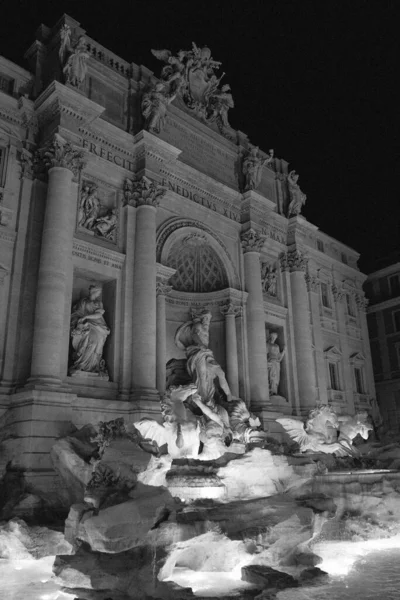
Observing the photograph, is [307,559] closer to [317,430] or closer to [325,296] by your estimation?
[317,430]

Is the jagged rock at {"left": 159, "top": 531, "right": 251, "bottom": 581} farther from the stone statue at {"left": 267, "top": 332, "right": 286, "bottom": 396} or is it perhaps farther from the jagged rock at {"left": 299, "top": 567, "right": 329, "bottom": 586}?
the stone statue at {"left": 267, "top": 332, "right": 286, "bottom": 396}

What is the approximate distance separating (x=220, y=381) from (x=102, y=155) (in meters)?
8.75

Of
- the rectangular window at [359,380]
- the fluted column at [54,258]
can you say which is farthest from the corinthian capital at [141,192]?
the rectangular window at [359,380]

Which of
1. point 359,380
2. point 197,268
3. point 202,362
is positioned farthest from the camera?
point 359,380

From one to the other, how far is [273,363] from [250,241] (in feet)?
17.1

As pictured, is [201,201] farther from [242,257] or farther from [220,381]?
[220,381]

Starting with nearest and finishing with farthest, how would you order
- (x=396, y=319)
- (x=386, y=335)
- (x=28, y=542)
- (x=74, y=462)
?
1. (x=28, y=542)
2. (x=74, y=462)
3. (x=396, y=319)
4. (x=386, y=335)

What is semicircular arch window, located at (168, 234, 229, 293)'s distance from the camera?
2103 centimetres

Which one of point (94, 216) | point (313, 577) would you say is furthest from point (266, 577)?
point (94, 216)

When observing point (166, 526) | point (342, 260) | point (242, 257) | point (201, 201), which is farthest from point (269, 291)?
point (166, 526)

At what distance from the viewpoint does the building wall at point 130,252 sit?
14406mm

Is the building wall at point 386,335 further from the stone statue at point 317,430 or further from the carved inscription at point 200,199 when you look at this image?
the carved inscription at point 200,199

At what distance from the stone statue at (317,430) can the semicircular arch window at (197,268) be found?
20.6 feet

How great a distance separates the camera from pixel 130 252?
679 inches
